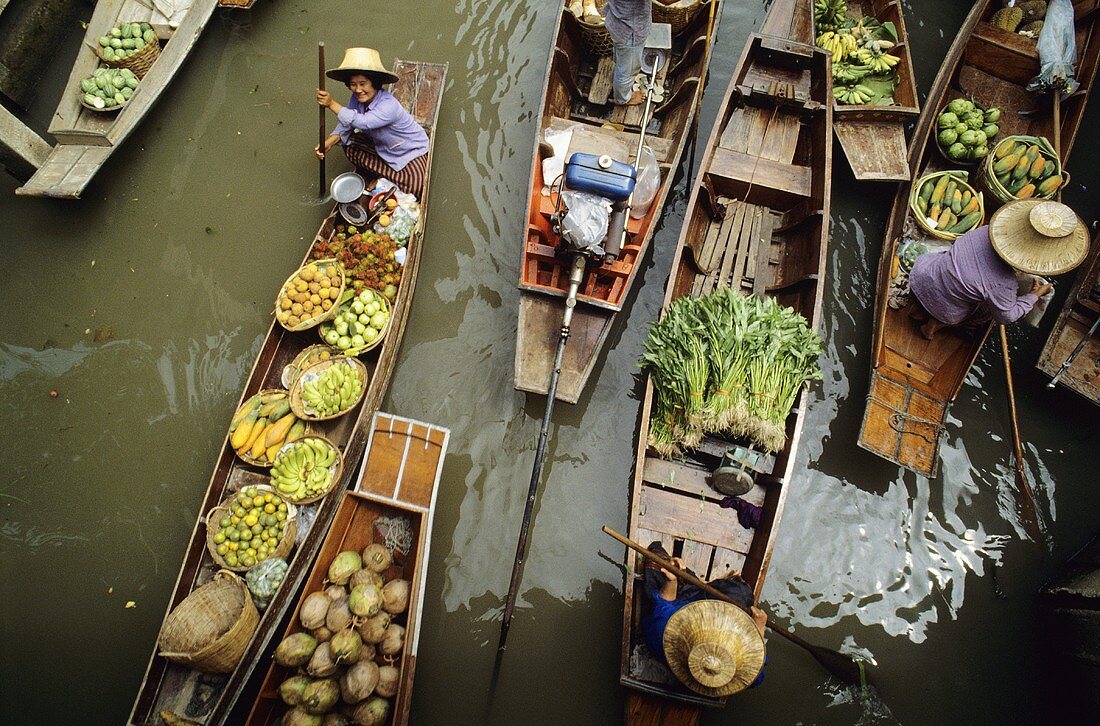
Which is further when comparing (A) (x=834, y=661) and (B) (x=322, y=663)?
(A) (x=834, y=661)

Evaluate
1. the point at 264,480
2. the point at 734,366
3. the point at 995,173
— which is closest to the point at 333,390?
the point at 264,480

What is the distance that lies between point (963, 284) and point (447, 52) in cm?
656

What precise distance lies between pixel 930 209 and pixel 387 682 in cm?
713

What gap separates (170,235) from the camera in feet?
21.4

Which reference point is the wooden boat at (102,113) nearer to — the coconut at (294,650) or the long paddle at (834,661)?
the coconut at (294,650)

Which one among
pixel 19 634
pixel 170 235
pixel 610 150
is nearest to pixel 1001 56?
pixel 610 150

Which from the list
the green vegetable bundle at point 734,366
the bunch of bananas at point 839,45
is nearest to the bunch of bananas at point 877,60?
the bunch of bananas at point 839,45

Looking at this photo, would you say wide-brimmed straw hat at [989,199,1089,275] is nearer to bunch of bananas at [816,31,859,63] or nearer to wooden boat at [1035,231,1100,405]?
wooden boat at [1035,231,1100,405]

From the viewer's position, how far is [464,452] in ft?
19.0

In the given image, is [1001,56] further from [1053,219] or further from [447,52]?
[447,52]

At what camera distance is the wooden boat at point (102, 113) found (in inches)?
235

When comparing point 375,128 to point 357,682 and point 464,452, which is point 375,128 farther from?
point 357,682

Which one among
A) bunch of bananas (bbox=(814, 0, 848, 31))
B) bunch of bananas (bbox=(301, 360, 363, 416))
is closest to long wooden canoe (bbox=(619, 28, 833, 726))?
bunch of bananas (bbox=(814, 0, 848, 31))

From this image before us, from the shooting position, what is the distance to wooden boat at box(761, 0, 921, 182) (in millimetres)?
6441
